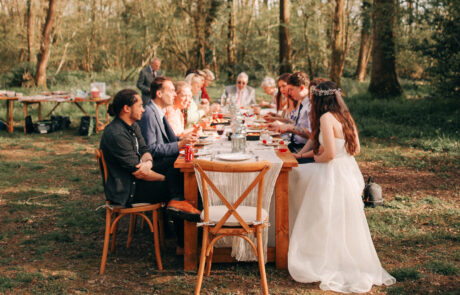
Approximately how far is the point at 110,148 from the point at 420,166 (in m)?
5.63

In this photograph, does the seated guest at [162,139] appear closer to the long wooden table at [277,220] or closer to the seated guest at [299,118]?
the long wooden table at [277,220]

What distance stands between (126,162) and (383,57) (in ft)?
37.1

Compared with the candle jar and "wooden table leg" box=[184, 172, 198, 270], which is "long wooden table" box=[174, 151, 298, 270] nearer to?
"wooden table leg" box=[184, 172, 198, 270]

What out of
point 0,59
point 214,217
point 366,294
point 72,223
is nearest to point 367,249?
point 366,294

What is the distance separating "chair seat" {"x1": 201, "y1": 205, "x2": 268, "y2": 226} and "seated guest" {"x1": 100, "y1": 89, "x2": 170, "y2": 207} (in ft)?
2.45

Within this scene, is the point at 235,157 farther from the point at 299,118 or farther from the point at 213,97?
the point at 213,97

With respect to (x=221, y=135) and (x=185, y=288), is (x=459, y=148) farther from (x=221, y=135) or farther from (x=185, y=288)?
(x=185, y=288)

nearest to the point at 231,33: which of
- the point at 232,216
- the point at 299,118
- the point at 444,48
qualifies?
the point at 444,48

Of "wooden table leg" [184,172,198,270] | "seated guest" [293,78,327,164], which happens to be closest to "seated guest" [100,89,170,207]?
"wooden table leg" [184,172,198,270]

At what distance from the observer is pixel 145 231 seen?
5.06 metres

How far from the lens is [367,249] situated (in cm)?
388

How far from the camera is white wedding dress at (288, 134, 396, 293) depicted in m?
3.79

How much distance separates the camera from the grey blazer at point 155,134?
468cm

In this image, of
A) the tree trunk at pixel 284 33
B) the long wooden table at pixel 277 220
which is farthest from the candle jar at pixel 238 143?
the tree trunk at pixel 284 33
